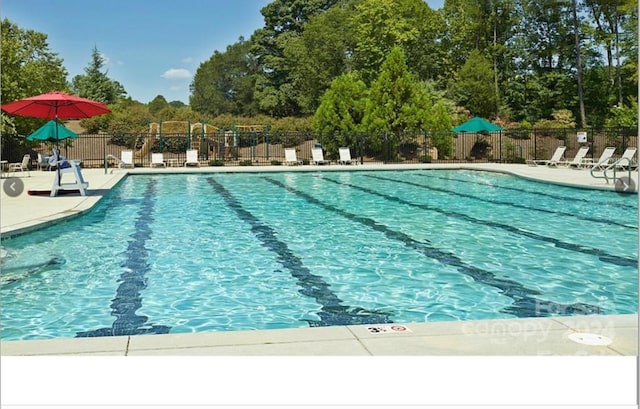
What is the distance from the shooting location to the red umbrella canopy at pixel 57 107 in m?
13.0

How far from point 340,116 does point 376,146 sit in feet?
7.28

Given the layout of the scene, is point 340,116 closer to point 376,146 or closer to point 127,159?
point 376,146

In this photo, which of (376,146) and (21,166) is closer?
(21,166)

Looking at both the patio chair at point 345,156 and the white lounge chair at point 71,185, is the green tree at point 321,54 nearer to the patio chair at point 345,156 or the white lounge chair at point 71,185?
the patio chair at point 345,156

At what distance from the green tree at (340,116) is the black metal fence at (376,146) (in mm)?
68

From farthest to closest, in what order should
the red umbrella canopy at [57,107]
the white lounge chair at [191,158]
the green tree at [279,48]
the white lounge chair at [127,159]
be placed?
the green tree at [279,48] < the white lounge chair at [191,158] < the white lounge chair at [127,159] < the red umbrella canopy at [57,107]

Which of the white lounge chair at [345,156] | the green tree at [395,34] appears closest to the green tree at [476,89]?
the green tree at [395,34]

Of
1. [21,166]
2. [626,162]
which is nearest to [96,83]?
[21,166]

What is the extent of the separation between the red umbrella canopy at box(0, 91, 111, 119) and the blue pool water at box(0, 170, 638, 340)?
7.03 ft

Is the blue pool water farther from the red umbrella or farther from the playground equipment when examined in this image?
the playground equipment

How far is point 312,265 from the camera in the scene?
24.2 ft

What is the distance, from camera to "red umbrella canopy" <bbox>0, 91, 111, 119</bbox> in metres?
13.0
